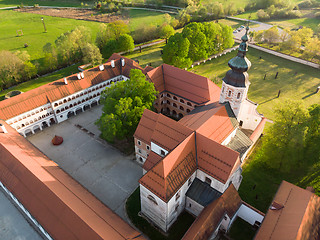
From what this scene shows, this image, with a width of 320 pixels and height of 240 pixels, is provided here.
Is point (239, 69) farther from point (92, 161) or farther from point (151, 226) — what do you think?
point (92, 161)

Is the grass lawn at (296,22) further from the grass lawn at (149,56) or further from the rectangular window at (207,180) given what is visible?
the rectangular window at (207,180)

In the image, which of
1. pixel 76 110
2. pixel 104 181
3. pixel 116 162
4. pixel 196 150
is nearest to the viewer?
pixel 196 150

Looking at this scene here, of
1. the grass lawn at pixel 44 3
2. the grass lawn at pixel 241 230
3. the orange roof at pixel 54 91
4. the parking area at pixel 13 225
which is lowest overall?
the grass lawn at pixel 241 230

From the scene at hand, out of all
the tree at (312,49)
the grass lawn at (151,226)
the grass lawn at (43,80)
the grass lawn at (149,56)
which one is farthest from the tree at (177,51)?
the tree at (312,49)

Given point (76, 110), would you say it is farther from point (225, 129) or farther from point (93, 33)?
point (93, 33)

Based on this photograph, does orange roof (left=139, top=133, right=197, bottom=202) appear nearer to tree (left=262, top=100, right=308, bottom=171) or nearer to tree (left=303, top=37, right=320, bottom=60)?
tree (left=262, top=100, right=308, bottom=171)

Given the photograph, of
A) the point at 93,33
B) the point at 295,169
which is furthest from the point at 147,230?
the point at 93,33

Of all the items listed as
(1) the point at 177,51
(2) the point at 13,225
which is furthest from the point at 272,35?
(2) the point at 13,225

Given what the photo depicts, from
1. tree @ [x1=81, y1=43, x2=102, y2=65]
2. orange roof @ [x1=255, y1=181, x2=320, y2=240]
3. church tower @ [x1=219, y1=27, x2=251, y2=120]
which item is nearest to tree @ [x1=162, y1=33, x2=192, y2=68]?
tree @ [x1=81, y1=43, x2=102, y2=65]
